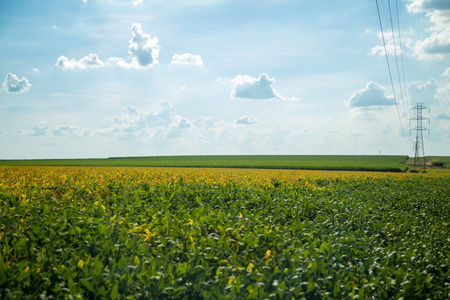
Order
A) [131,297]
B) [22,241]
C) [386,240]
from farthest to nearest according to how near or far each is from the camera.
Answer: [386,240], [22,241], [131,297]

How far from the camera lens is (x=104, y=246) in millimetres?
5590

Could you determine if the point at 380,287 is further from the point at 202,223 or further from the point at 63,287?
the point at 63,287

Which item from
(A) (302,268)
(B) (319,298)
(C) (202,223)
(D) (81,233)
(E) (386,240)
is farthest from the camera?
(E) (386,240)

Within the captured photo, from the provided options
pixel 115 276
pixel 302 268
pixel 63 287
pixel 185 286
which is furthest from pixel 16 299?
pixel 302 268

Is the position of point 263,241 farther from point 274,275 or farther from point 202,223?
point 274,275

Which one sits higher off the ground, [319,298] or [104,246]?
[104,246]

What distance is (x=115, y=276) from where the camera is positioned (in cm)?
451

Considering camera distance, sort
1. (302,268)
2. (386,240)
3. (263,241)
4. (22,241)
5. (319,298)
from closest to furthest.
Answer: (319,298) → (302,268) → (22,241) → (263,241) → (386,240)

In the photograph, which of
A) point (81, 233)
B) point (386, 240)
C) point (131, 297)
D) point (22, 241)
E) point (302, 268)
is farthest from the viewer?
point (386, 240)

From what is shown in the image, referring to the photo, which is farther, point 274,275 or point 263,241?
point 263,241

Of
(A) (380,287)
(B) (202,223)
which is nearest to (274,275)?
(A) (380,287)

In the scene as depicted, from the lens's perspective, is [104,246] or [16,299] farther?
[104,246]

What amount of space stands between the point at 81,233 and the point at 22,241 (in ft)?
3.46

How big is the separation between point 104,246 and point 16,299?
1.54 m
